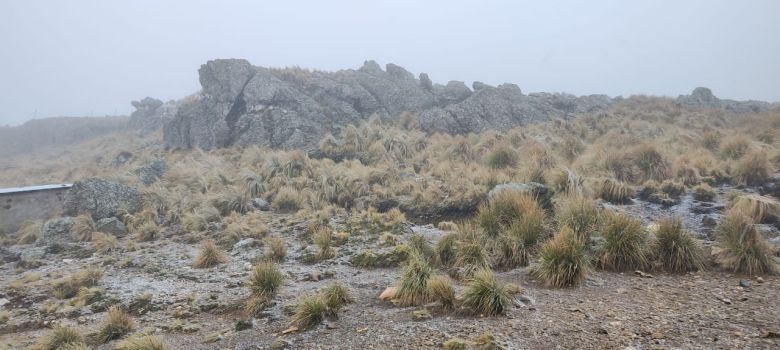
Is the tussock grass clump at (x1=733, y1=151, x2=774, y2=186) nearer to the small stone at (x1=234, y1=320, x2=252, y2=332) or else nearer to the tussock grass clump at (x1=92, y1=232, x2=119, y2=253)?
the small stone at (x1=234, y1=320, x2=252, y2=332)

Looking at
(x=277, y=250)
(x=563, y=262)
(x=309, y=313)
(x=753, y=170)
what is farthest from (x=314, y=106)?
(x=563, y=262)

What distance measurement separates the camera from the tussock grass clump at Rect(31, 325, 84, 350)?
5.59m

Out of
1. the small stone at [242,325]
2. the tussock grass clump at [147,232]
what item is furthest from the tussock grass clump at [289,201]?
the small stone at [242,325]

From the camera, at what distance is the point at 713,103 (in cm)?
2867

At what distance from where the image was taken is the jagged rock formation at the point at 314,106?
22156mm

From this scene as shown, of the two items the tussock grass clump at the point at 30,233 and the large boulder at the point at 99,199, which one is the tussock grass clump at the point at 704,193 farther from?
the tussock grass clump at the point at 30,233

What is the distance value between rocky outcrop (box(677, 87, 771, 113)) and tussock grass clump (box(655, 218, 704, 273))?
2434 cm

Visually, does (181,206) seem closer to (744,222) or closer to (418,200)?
(418,200)

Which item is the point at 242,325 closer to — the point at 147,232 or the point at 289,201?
the point at 147,232

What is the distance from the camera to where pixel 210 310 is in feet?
22.4

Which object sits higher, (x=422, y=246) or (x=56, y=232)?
(x=422, y=246)

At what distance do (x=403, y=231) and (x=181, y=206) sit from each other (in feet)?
25.3

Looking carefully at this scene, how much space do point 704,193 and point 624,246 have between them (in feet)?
18.8

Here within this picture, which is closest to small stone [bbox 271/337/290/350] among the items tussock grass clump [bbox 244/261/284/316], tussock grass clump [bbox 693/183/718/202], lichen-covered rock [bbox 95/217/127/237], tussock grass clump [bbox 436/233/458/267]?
tussock grass clump [bbox 244/261/284/316]
